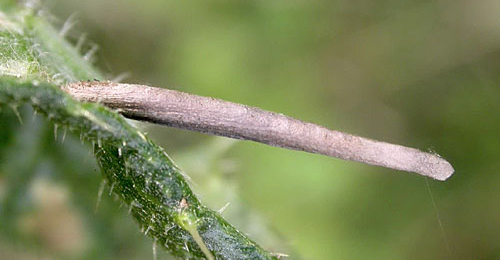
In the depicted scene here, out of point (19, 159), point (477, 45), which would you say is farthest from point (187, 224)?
point (477, 45)

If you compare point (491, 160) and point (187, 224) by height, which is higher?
point (491, 160)

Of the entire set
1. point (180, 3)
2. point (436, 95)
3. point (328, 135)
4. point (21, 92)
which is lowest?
point (21, 92)

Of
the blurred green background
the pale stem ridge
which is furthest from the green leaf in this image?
the blurred green background

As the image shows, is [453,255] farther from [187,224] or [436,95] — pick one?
[187,224]

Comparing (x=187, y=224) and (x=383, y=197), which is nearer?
(x=187, y=224)

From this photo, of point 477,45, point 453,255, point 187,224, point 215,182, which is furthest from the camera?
point 477,45

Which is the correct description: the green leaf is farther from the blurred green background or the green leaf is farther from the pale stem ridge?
the blurred green background

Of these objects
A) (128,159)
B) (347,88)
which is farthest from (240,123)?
(347,88)
